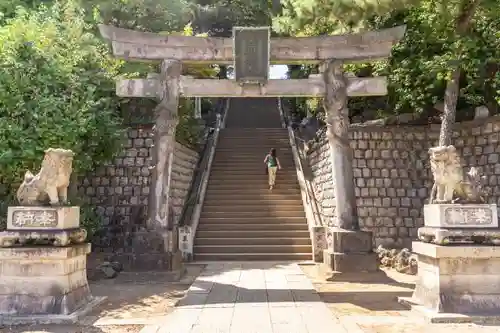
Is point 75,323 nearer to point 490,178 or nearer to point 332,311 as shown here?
point 332,311

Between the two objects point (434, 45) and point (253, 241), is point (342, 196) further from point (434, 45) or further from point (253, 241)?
point (434, 45)

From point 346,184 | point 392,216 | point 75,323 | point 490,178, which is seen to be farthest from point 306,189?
point 75,323

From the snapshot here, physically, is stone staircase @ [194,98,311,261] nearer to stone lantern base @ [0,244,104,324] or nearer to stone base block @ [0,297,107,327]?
stone lantern base @ [0,244,104,324]

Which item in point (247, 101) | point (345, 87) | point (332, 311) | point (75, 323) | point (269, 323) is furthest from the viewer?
point (247, 101)

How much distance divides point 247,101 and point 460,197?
2473 cm

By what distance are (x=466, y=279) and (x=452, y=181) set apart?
1.42 meters

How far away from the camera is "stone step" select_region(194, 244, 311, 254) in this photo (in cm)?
1273

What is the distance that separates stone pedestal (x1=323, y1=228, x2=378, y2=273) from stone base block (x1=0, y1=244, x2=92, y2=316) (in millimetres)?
5698

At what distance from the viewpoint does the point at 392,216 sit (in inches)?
573

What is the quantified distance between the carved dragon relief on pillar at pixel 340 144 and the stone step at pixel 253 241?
2269 mm

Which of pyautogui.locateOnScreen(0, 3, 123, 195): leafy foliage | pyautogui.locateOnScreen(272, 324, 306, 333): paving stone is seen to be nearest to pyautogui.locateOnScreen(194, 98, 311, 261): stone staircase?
pyautogui.locateOnScreen(0, 3, 123, 195): leafy foliage

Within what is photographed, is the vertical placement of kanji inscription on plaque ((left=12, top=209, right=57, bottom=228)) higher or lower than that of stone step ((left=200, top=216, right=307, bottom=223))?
higher

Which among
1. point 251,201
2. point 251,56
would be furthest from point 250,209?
point 251,56

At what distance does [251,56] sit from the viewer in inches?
429
